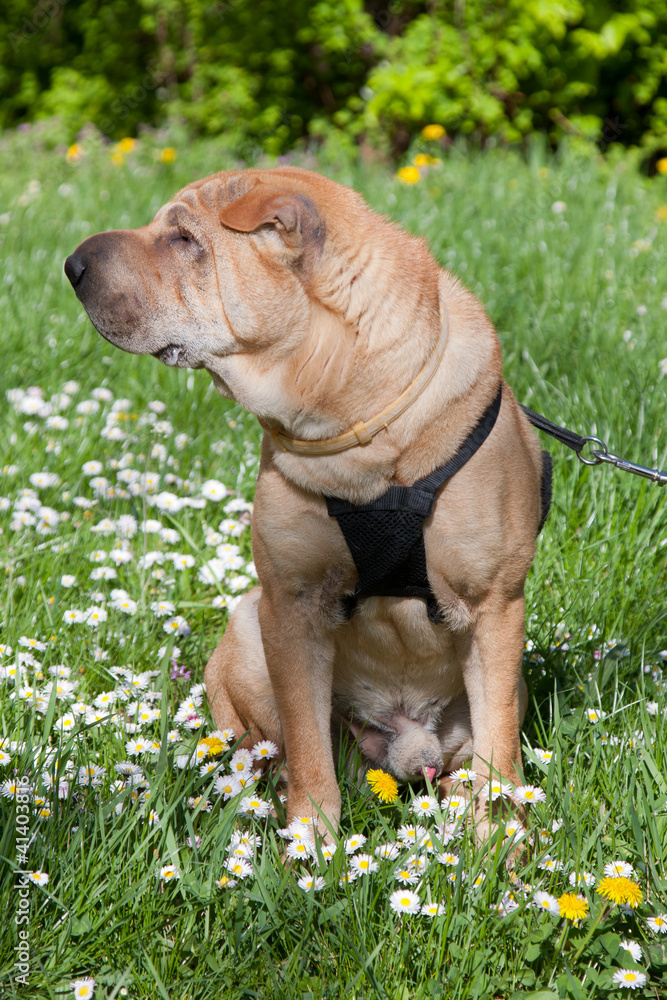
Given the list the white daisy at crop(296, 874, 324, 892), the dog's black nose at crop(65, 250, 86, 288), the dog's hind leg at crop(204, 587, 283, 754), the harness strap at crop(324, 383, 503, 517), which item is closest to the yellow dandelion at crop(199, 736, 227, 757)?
the dog's hind leg at crop(204, 587, 283, 754)

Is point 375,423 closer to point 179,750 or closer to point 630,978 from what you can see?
point 179,750

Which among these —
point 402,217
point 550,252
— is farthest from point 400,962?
point 402,217

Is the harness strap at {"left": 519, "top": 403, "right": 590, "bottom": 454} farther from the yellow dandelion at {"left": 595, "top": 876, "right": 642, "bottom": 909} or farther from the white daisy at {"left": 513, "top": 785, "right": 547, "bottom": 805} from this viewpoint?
the yellow dandelion at {"left": 595, "top": 876, "right": 642, "bottom": 909}

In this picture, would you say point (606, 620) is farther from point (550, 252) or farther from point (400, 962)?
point (550, 252)

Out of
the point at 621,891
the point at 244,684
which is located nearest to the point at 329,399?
the point at 244,684

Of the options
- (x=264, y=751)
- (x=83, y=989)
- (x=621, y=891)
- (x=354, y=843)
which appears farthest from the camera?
(x=264, y=751)

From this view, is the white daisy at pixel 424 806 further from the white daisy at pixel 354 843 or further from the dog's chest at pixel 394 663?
the dog's chest at pixel 394 663

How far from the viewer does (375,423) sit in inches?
79.4

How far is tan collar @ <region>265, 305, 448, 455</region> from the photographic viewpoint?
202 centimetres

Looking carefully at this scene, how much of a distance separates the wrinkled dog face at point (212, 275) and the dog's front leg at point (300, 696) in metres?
0.53

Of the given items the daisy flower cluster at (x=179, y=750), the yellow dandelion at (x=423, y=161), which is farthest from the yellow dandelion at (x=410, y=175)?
the daisy flower cluster at (x=179, y=750)

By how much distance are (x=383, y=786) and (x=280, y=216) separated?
4.29ft

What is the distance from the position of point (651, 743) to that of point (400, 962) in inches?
34.0

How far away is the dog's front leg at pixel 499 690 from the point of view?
2.12 meters
